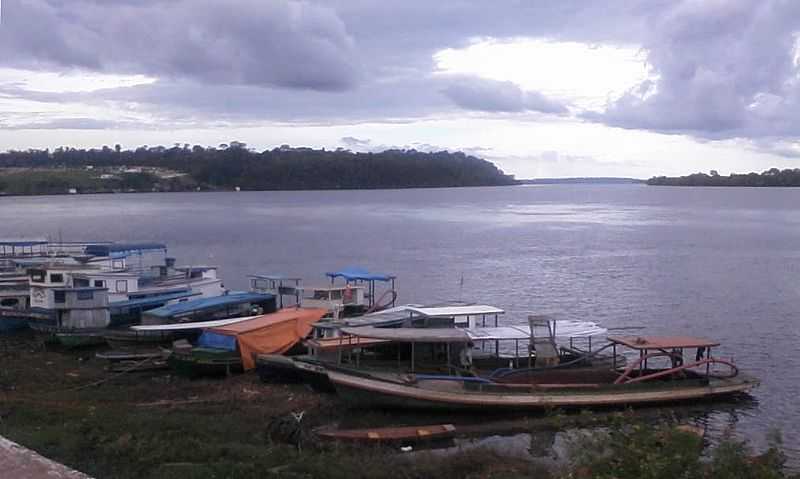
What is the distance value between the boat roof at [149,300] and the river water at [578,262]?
14.2m

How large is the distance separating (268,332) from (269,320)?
0.82 m

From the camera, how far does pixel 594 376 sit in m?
27.0

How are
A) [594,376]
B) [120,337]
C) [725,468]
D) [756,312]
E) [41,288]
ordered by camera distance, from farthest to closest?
[756,312]
[41,288]
[120,337]
[594,376]
[725,468]

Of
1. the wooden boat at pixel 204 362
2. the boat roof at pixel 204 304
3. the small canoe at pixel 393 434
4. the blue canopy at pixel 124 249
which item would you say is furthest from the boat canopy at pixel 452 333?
the blue canopy at pixel 124 249

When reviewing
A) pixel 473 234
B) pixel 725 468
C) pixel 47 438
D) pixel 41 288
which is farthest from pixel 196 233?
pixel 725 468

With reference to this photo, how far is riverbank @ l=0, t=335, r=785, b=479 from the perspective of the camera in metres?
14.2

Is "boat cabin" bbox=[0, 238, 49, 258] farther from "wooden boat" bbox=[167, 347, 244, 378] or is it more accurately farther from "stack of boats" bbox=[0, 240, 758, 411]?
"wooden boat" bbox=[167, 347, 244, 378]

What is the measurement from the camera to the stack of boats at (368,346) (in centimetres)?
2531

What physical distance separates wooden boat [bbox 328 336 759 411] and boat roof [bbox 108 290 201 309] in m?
14.6

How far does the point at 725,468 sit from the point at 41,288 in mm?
31921

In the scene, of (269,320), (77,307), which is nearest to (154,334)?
(77,307)

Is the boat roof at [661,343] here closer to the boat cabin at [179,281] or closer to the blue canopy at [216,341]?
the blue canopy at [216,341]

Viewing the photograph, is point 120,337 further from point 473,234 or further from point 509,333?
point 473,234

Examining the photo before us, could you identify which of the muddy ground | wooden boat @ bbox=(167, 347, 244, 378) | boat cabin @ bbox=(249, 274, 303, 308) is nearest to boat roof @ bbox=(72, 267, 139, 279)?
the muddy ground
